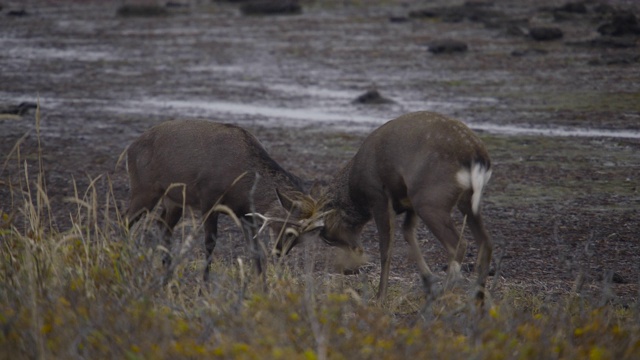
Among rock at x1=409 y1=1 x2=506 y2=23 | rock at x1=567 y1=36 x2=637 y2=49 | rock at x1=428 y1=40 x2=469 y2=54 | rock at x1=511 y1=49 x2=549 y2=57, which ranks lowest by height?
rock at x1=409 y1=1 x2=506 y2=23

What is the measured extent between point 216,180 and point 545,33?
18.0 meters

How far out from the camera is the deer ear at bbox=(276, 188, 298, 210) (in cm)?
871

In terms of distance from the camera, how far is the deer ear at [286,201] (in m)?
8.71

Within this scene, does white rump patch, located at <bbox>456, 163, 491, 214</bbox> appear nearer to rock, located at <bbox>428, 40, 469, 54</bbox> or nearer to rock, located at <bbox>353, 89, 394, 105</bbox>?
rock, located at <bbox>353, 89, 394, 105</bbox>

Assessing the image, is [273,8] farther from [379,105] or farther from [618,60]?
[379,105]

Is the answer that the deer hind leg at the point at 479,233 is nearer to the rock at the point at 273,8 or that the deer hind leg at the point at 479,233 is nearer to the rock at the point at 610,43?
the rock at the point at 610,43

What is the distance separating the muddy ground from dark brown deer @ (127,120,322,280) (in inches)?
22.1

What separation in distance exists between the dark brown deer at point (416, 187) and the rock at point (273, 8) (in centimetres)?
2565

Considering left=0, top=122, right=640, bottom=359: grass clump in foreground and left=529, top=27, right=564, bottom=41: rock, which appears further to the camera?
left=529, top=27, right=564, bottom=41: rock

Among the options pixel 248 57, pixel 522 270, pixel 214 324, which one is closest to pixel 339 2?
pixel 248 57

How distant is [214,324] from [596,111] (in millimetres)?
12618

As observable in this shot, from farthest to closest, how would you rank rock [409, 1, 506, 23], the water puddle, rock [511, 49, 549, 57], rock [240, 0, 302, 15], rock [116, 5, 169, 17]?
rock [116, 5, 169, 17] → rock [240, 0, 302, 15] → rock [409, 1, 506, 23] → rock [511, 49, 549, 57] → the water puddle

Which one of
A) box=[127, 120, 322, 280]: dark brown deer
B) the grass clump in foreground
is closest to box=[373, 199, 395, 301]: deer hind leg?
box=[127, 120, 322, 280]: dark brown deer

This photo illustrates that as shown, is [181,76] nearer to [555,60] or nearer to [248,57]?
[248,57]
